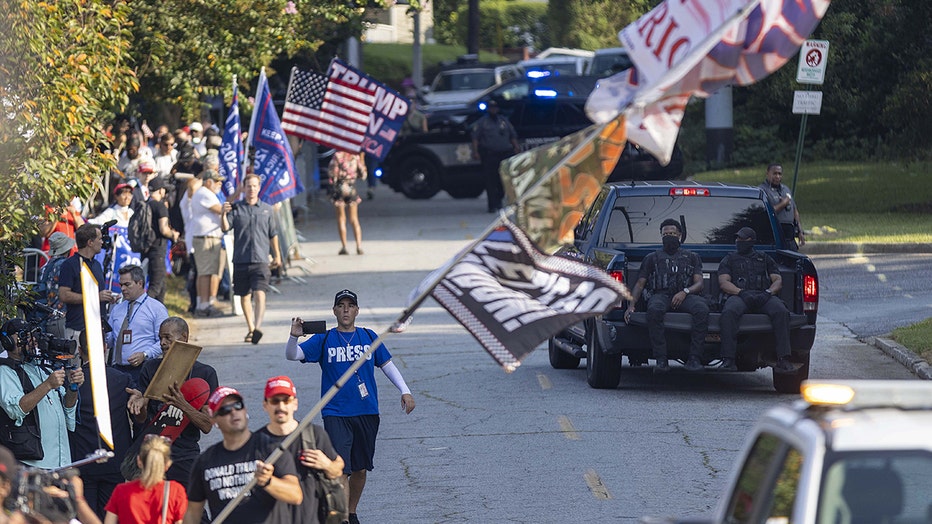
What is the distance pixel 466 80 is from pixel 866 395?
126 ft

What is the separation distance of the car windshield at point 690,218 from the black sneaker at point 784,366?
3.97ft

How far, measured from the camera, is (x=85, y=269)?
830 centimetres

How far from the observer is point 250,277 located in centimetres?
1755

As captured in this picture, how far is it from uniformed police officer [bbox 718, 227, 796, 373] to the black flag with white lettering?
668 cm

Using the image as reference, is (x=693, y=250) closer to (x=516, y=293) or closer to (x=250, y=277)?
(x=250, y=277)

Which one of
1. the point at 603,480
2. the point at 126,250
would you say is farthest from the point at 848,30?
the point at 603,480

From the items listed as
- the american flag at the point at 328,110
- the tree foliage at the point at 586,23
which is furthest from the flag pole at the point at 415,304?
the tree foliage at the point at 586,23

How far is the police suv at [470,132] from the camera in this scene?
31406mm

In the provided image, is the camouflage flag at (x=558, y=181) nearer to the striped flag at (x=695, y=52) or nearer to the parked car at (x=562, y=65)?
the striped flag at (x=695, y=52)

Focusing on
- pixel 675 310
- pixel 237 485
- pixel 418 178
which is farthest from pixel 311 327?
pixel 418 178

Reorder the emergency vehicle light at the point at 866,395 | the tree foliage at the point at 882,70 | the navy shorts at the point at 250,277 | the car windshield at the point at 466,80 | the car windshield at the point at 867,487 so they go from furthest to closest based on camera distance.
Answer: the car windshield at the point at 466,80, the tree foliage at the point at 882,70, the navy shorts at the point at 250,277, the emergency vehicle light at the point at 866,395, the car windshield at the point at 867,487

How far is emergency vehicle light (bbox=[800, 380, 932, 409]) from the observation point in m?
4.95

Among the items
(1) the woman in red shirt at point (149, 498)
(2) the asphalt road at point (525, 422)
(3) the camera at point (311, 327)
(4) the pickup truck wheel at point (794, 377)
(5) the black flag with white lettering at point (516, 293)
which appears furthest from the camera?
(4) the pickup truck wheel at point (794, 377)

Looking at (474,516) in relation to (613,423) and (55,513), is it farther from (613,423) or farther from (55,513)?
(55,513)
